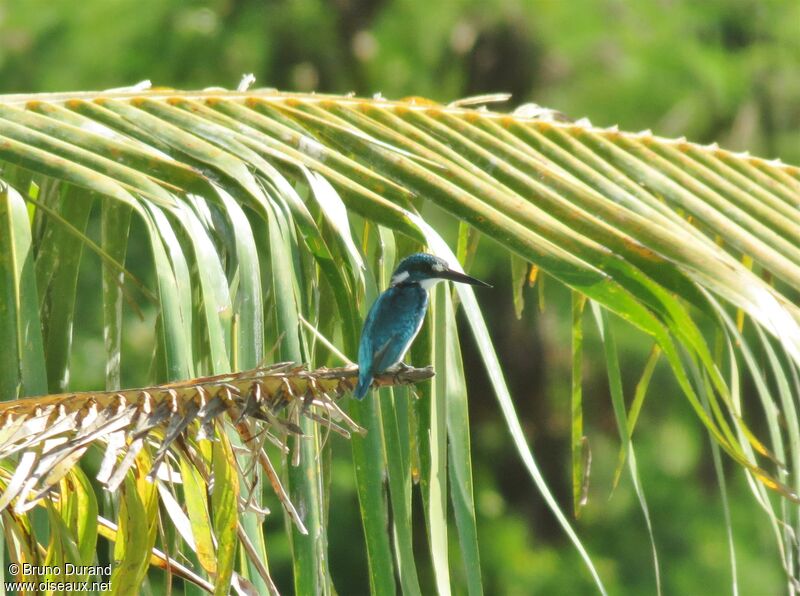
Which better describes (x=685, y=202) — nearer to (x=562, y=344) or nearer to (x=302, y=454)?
(x=302, y=454)

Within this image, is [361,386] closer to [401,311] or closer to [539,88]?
[401,311]

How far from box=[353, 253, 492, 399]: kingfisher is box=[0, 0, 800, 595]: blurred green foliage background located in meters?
7.38

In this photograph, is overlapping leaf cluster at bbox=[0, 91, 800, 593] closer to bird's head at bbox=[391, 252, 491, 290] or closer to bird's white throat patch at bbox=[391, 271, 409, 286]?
bird's head at bbox=[391, 252, 491, 290]

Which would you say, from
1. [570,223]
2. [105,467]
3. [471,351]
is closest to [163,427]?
[105,467]

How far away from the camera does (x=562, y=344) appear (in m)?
11.8

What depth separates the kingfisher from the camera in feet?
9.37

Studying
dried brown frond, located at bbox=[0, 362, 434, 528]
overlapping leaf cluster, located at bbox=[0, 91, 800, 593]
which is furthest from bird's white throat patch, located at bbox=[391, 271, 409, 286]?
dried brown frond, located at bbox=[0, 362, 434, 528]

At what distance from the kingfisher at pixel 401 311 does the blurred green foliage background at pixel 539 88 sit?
24.2 ft

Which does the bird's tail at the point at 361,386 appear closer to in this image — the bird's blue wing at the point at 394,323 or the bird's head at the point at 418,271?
the bird's blue wing at the point at 394,323

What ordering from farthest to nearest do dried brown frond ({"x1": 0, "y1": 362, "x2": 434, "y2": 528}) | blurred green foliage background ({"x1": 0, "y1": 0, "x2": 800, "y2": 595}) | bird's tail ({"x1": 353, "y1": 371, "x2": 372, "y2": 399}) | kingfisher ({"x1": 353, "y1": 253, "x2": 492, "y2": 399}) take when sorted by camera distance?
1. blurred green foliage background ({"x1": 0, "y1": 0, "x2": 800, "y2": 595})
2. kingfisher ({"x1": 353, "y1": 253, "x2": 492, "y2": 399})
3. bird's tail ({"x1": 353, "y1": 371, "x2": 372, "y2": 399})
4. dried brown frond ({"x1": 0, "y1": 362, "x2": 434, "y2": 528})

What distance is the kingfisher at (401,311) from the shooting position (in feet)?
9.37

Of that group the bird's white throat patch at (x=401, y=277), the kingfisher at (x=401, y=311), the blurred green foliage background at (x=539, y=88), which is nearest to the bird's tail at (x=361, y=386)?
the kingfisher at (x=401, y=311)

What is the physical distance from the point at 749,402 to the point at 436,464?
1030 centimetres

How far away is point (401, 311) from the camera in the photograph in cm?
331
